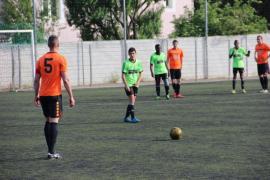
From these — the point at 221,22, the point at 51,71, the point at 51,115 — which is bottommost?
the point at 51,115

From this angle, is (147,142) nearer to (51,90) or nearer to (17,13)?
(51,90)

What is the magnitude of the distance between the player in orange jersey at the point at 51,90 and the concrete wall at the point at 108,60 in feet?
72.7

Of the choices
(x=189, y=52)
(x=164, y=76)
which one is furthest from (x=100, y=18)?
(x=164, y=76)

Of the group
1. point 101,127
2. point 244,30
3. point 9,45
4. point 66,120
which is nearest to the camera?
point 101,127

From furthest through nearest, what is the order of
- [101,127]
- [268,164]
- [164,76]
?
1. [164,76]
2. [101,127]
3. [268,164]

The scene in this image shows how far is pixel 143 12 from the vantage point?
39.3m

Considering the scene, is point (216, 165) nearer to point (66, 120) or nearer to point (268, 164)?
point (268, 164)

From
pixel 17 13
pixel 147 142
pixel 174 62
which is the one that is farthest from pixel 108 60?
pixel 147 142

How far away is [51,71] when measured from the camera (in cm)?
1211

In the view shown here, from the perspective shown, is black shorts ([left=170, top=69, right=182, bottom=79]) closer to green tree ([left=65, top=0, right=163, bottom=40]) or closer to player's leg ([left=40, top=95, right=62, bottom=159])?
green tree ([left=65, top=0, right=163, bottom=40])

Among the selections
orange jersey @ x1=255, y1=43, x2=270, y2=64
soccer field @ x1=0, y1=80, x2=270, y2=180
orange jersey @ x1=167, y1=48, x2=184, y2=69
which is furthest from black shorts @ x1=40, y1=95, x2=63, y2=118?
orange jersey @ x1=255, y1=43, x2=270, y2=64

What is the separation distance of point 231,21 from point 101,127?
2726 cm

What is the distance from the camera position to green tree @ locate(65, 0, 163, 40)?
38.2 metres

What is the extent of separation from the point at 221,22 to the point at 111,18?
766 centimetres
